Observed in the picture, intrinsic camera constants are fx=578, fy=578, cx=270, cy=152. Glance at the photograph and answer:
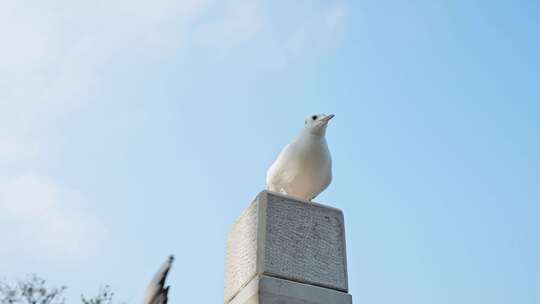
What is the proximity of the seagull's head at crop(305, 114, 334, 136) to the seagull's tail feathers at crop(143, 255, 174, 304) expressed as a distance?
54.6 inches

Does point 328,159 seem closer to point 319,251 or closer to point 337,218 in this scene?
point 337,218

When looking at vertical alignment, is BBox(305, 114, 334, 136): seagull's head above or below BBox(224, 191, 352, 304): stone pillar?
above

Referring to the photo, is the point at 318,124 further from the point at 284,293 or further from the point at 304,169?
the point at 284,293

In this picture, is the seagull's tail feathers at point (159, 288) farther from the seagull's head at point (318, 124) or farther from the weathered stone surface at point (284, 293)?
the seagull's head at point (318, 124)

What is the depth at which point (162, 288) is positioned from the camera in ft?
11.7

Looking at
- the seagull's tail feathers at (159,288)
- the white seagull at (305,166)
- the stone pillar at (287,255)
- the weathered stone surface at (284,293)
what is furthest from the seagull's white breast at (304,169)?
the seagull's tail feathers at (159,288)

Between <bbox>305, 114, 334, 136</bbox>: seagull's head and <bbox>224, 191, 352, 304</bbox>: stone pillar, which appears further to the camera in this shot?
<bbox>305, 114, 334, 136</bbox>: seagull's head

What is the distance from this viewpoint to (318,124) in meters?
4.26

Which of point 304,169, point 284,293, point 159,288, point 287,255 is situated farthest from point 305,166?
point 159,288

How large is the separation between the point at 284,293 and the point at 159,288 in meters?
0.77

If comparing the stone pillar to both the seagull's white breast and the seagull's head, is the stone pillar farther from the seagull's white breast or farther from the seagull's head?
the seagull's head

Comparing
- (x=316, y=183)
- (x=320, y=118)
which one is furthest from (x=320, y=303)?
(x=320, y=118)

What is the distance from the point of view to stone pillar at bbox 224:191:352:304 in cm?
349

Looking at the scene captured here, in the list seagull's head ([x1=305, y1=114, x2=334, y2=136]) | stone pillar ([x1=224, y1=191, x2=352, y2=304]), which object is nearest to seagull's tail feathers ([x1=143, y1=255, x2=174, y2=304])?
stone pillar ([x1=224, y1=191, x2=352, y2=304])
